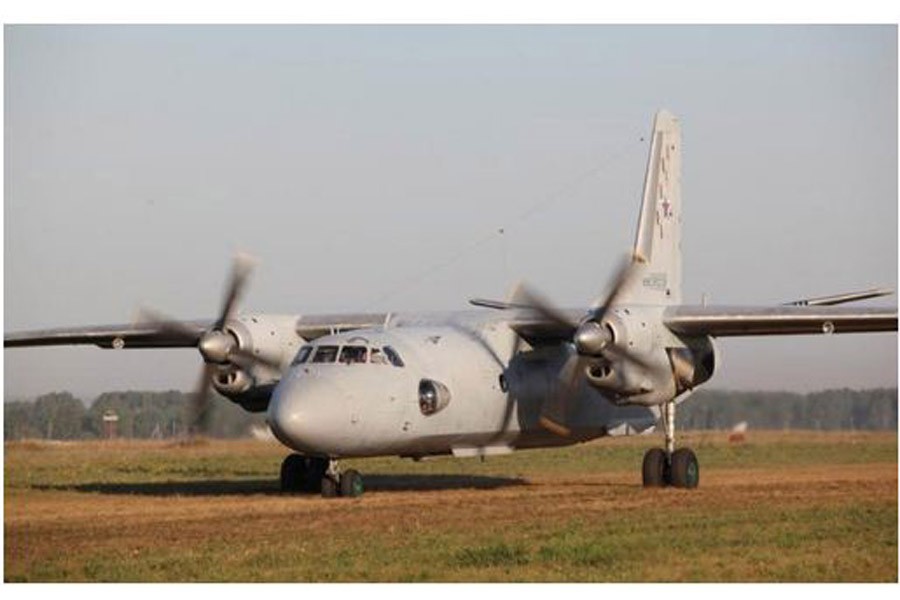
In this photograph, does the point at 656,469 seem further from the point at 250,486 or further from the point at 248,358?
the point at 250,486

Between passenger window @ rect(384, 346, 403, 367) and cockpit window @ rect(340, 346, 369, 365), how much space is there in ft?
1.12

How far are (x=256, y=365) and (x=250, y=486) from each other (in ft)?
10.6

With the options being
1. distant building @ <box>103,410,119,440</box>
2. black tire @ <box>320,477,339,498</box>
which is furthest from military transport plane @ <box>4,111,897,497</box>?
distant building @ <box>103,410,119,440</box>

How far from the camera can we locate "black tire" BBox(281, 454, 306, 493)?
2692 centimetres

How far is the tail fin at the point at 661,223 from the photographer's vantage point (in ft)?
95.3

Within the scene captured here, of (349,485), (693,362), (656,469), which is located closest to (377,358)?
(349,485)

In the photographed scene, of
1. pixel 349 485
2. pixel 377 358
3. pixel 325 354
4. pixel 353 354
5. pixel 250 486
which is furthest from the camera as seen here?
pixel 250 486

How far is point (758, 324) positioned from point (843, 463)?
38.1 feet

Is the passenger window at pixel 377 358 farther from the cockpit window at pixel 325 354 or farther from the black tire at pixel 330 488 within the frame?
the black tire at pixel 330 488

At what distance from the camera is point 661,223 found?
97.6 ft

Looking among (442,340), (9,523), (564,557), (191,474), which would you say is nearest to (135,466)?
(191,474)

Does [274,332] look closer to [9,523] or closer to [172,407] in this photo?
[9,523]

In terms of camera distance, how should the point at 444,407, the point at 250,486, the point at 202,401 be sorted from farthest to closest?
the point at 250,486, the point at 202,401, the point at 444,407

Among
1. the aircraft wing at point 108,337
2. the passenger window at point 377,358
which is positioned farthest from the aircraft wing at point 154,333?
the passenger window at point 377,358
